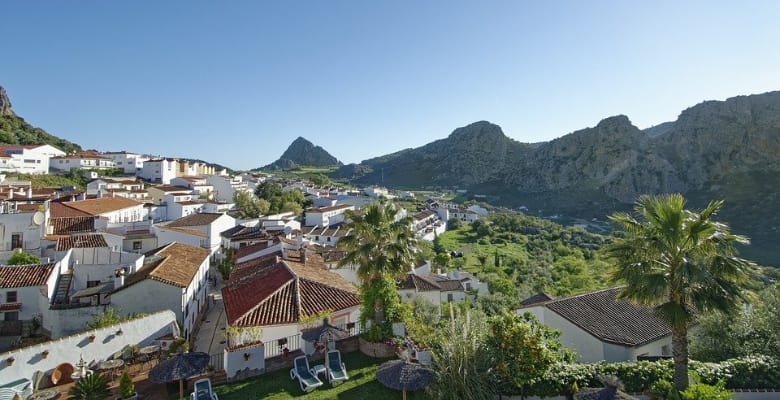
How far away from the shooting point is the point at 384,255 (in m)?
15.6

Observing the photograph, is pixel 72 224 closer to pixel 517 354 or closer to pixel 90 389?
pixel 90 389

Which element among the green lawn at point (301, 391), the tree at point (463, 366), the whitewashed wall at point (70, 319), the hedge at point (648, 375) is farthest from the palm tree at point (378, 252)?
the whitewashed wall at point (70, 319)

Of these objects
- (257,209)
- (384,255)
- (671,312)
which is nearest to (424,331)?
(384,255)

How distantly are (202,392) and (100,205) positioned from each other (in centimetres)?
3803

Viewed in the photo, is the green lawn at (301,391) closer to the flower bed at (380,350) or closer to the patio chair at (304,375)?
the patio chair at (304,375)

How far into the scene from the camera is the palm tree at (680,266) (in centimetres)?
949

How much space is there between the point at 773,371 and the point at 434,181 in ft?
586

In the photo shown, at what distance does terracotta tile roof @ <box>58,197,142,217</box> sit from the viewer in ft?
126

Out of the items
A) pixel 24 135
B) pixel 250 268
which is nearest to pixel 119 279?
pixel 250 268

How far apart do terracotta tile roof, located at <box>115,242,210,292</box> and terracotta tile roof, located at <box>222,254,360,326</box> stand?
2.39m

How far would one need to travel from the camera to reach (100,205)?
4094 cm

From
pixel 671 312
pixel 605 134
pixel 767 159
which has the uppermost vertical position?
pixel 605 134

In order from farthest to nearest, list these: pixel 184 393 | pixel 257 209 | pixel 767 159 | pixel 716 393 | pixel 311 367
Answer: pixel 767 159
pixel 257 209
pixel 311 367
pixel 184 393
pixel 716 393

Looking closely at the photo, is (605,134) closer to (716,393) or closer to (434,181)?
(434,181)
